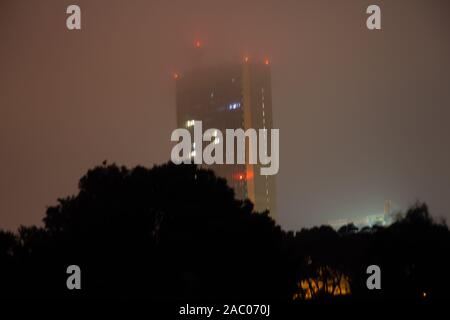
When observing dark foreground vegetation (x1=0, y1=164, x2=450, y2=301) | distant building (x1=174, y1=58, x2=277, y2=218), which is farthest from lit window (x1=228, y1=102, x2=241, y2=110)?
dark foreground vegetation (x1=0, y1=164, x2=450, y2=301)

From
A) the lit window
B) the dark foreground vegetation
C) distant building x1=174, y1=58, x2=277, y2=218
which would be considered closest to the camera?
the dark foreground vegetation

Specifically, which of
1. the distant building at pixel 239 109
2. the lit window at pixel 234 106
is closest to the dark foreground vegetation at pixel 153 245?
the distant building at pixel 239 109

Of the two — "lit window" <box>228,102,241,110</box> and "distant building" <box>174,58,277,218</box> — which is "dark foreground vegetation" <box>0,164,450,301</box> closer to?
"distant building" <box>174,58,277,218</box>

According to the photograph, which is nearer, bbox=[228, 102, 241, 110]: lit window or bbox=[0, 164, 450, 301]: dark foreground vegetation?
bbox=[0, 164, 450, 301]: dark foreground vegetation

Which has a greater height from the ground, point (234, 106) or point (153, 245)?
point (234, 106)

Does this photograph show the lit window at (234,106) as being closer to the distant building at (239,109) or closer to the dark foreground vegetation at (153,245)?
the distant building at (239,109)

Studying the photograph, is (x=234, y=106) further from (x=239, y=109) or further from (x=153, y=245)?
(x=153, y=245)

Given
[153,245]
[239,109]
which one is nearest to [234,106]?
[239,109]

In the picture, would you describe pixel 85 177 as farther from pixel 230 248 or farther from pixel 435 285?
pixel 435 285
